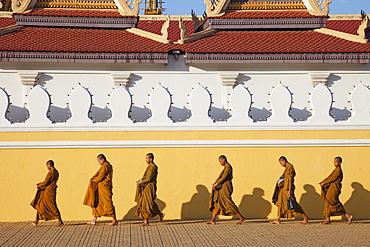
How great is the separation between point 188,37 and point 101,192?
18.7ft

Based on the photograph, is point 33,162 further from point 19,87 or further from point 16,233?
point 19,87

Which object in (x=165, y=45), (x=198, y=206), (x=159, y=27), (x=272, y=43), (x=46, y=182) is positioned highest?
(x=159, y=27)

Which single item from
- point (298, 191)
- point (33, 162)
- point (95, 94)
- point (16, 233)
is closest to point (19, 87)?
point (95, 94)

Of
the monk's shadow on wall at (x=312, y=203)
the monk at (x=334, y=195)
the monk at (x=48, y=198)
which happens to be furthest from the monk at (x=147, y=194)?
the monk at (x=334, y=195)

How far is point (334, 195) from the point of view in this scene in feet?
44.5

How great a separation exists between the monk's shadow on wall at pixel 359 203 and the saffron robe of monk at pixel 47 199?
5.37 meters

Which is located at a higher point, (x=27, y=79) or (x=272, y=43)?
(x=272, y=43)

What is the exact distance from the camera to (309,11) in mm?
18875

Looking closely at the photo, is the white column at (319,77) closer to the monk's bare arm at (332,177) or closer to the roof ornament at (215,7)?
the roof ornament at (215,7)

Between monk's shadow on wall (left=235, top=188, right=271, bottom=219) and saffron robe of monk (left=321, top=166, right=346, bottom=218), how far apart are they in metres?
1.22

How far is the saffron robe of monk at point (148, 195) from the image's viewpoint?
43.6 ft

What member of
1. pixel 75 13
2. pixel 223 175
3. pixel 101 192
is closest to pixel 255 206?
pixel 223 175

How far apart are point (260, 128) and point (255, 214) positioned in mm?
1603

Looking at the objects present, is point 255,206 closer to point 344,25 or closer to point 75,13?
point 75,13
